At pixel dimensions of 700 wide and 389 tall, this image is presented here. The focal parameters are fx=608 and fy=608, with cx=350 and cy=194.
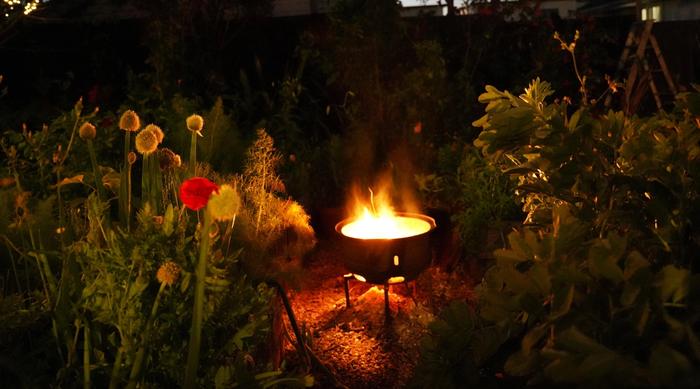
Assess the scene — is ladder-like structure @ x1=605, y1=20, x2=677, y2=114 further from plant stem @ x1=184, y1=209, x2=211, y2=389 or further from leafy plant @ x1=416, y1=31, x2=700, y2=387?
plant stem @ x1=184, y1=209, x2=211, y2=389

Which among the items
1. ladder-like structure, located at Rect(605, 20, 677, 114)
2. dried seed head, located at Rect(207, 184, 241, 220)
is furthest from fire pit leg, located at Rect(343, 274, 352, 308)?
ladder-like structure, located at Rect(605, 20, 677, 114)

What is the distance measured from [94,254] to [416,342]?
1.70 meters

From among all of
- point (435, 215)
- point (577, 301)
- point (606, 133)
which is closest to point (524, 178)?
point (606, 133)

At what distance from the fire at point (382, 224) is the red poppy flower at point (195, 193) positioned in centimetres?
194

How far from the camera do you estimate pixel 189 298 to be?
4.84 ft

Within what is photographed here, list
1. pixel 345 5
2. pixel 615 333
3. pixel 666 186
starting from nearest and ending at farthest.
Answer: pixel 615 333 → pixel 666 186 → pixel 345 5

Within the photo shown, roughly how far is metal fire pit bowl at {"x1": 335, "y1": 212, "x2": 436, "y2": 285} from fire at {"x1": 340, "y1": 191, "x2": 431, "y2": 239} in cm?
18

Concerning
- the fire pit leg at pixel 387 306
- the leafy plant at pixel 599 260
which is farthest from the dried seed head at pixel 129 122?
the fire pit leg at pixel 387 306

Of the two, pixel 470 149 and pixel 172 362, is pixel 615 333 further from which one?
pixel 470 149

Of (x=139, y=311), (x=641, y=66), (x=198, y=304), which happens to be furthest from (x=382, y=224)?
(x=641, y=66)

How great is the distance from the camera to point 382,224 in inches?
134

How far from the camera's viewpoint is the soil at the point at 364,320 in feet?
9.06

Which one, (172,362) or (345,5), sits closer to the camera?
(172,362)

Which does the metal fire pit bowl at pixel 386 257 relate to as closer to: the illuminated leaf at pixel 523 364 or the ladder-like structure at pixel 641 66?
the illuminated leaf at pixel 523 364
